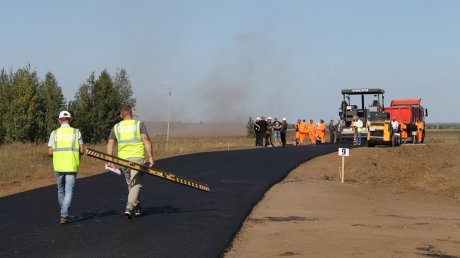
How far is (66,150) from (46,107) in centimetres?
5092

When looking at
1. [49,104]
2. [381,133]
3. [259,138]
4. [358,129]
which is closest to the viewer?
[381,133]

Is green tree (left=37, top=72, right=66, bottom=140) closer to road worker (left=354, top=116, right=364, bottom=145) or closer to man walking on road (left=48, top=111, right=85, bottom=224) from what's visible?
road worker (left=354, top=116, right=364, bottom=145)

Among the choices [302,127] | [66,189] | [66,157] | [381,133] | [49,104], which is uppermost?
[49,104]

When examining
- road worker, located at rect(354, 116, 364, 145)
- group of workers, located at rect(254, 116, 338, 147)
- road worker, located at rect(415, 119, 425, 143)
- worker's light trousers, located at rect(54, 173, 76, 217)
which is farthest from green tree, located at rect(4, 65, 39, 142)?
worker's light trousers, located at rect(54, 173, 76, 217)

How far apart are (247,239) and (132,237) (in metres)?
1.74

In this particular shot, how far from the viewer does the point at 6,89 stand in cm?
5669

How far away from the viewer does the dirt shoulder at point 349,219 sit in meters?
8.38

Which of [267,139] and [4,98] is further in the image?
[4,98]

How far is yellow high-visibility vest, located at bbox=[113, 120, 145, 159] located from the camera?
9.70 m

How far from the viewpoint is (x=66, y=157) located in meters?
9.34

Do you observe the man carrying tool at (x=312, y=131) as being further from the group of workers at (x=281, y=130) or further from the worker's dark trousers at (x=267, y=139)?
the worker's dark trousers at (x=267, y=139)

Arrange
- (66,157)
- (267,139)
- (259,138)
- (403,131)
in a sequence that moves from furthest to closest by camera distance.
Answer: (403,131) < (267,139) < (259,138) < (66,157)

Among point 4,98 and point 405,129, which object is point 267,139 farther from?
point 4,98

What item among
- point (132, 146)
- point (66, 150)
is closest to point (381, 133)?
point (132, 146)
